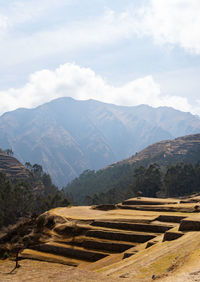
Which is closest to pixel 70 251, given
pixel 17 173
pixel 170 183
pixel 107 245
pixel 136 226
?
pixel 107 245

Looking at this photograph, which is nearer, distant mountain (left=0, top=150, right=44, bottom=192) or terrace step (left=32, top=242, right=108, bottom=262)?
terrace step (left=32, top=242, right=108, bottom=262)

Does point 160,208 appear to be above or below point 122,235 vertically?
above

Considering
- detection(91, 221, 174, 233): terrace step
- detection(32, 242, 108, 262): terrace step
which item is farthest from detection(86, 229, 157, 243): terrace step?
detection(32, 242, 108, 262): terrace step

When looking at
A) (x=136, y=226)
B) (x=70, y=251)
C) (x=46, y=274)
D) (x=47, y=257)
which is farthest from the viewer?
(x=136, y=226)

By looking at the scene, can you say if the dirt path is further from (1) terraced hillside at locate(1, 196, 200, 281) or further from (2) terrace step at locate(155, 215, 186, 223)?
(2) terrace step at locate(155, 215, 186, 223)

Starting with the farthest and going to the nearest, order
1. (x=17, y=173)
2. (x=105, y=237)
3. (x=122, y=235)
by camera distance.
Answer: (x=17, y=173) → (x=105, y=237) → (x=122, y=235)

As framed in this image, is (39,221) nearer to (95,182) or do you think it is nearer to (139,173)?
(139,173)

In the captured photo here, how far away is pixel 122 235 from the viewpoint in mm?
35656

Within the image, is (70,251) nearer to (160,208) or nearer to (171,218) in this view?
(171,218)

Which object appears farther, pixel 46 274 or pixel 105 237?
pixel 105 237

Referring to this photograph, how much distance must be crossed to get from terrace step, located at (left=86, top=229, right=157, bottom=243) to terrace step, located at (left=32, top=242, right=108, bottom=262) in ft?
9.13

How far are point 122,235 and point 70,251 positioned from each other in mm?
6408

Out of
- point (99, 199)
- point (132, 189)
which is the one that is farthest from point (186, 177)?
point (99, 199)

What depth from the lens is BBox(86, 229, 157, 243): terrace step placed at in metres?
34.6
